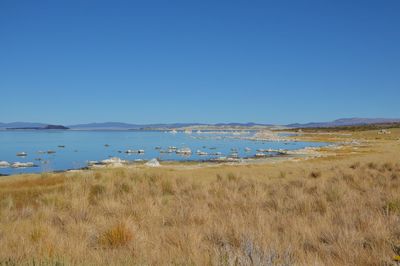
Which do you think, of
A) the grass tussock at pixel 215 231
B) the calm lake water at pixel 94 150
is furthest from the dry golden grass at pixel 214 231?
the calm lake water at pixel 94 150

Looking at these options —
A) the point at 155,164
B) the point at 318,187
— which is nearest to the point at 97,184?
the point at 318,187

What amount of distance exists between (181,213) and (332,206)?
10.6ft

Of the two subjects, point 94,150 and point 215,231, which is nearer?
point 215,231

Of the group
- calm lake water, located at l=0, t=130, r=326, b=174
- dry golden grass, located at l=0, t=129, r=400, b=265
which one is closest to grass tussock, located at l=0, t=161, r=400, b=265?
dry golden grass, located at l=0, t=129, r=400, b=265

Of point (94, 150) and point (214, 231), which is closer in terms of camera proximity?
point (214, 231)

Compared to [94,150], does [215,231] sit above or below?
above

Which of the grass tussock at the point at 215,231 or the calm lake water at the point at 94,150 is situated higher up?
the grass tussock at the point at 215,231

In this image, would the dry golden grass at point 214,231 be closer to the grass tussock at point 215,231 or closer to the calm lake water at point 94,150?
the grass tussock at point 215,231

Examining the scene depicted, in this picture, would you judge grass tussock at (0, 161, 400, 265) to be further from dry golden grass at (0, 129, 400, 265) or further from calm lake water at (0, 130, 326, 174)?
calm lake water at (0, 130, 326, 174)

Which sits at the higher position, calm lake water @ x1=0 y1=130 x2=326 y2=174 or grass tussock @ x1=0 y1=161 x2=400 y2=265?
grass tussock @ x1=0 y1=161 x2=400 y2=265

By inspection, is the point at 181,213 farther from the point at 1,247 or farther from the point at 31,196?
the point at 31,196

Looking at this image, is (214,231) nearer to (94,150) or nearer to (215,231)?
(215,231)

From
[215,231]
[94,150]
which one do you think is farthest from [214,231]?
[94,150]

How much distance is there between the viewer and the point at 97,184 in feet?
43.5
